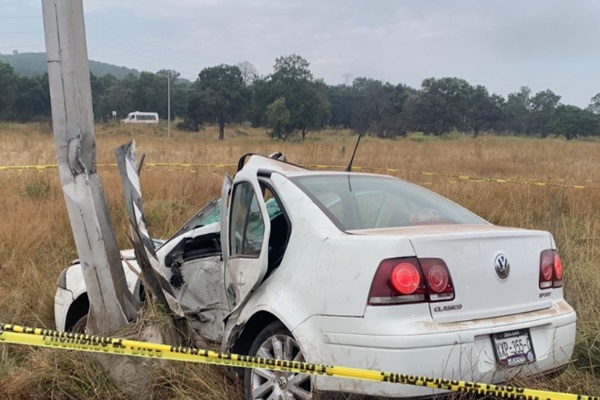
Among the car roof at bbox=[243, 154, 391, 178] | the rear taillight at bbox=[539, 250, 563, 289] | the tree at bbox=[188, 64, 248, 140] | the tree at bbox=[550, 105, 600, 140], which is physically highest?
the tree at bbox=[188, 64, 248, 140]

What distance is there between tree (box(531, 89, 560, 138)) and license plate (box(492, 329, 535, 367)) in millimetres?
70196

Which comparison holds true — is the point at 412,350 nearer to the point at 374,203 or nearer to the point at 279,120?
the point at 374,203

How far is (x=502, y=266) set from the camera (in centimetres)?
291

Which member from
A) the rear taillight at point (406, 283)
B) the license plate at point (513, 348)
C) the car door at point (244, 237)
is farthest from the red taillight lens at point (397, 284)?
the car door at point (244, 237)

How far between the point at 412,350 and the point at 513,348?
59cm

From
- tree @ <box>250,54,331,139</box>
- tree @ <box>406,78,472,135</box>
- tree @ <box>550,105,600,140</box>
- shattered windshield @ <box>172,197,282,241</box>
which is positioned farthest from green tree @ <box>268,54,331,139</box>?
shattered windshield @ <box>172,197,282,241</box>

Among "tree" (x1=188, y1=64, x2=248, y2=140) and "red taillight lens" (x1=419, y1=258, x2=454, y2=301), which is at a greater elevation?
"tree" (x1=188, y1=64, x2=248, y2=140)

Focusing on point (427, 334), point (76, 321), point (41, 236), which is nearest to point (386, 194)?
point (427, 334)

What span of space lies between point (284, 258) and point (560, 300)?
1.51 meters

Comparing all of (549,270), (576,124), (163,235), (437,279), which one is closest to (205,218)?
(437,279)

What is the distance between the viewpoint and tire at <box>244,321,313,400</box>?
2.90 m

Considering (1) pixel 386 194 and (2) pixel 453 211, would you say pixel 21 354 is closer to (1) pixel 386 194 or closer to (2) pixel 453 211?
(1) pixel 386 194

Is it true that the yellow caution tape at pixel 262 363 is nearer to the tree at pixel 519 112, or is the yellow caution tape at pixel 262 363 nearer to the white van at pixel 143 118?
the white van at pixel 143 118

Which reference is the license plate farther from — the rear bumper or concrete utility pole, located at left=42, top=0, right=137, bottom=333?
concrete utility pole, located at left=42, top=0, right=137, bottom=333
